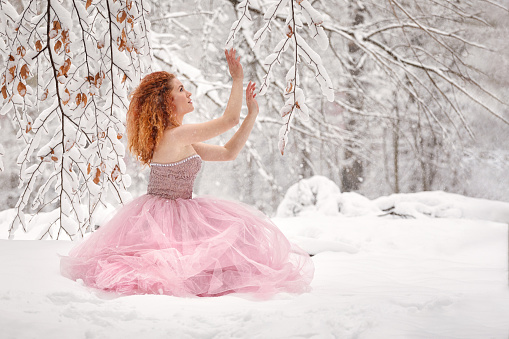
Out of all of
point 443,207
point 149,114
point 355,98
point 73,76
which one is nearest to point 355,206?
point 443,207

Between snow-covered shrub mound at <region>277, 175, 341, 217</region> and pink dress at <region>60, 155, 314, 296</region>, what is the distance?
356 centimetres

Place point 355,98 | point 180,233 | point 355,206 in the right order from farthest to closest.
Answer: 1. point 355,98
2. point 355,206
3. point 180,233

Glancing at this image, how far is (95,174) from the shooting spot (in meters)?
2.09

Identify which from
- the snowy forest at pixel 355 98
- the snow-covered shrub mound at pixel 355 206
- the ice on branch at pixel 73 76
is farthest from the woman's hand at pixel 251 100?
the snow-covered shrub mound at pixel 355 206

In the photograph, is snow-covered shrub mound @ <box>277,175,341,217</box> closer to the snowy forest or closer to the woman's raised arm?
the snowy forest

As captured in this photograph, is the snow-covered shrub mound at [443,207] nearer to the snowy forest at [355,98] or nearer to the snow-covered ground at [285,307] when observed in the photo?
the snowy forest at [355,98]

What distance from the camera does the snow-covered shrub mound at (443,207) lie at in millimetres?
4859

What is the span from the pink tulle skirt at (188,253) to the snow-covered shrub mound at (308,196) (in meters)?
3.54

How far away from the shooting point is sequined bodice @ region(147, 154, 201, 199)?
2.19 metres

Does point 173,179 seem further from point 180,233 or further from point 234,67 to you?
point 234,67

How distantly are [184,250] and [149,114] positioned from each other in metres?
0.77

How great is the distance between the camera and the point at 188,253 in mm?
1870

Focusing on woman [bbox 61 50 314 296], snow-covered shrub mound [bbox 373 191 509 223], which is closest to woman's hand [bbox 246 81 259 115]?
woman [bbox 61 50 314 296]

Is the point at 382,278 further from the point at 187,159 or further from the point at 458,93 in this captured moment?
the point at 458,93
